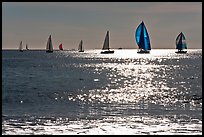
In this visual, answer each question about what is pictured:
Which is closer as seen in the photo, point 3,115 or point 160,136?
point 160,136

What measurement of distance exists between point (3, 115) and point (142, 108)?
13.3 meters

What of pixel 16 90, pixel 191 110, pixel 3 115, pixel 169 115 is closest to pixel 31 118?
pixel 3 115

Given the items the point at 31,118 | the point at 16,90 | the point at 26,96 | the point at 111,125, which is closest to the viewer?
the point at 111,125

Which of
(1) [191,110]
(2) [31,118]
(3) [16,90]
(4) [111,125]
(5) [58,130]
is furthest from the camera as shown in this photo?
(3) [16,90]

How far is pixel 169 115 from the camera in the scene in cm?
4066

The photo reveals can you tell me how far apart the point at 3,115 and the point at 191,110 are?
17.0 metres

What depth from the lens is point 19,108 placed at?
4491 centimetres

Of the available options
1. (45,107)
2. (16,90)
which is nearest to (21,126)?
(45,107)

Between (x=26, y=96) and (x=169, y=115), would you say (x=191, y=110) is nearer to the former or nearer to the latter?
(x=169, y=115)

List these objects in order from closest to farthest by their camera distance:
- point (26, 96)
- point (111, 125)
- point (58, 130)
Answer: point (58, 130) → point (111, 125) → point (26, 96)

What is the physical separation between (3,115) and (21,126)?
6777 millimetres

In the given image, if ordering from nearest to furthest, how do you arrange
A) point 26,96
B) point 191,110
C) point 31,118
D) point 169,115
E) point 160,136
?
point 160,136
point 31,118
point 169,115
point 191,110
point 26,96

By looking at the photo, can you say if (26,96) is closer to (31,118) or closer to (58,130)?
(31,118)

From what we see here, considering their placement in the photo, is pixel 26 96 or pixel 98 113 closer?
pixel 98 113
